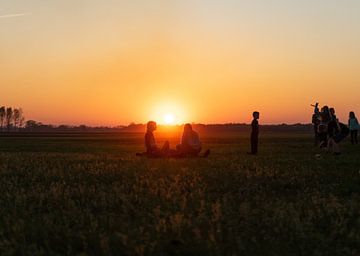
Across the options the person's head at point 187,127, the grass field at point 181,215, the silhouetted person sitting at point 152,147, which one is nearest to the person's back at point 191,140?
the person's head at point 187,127

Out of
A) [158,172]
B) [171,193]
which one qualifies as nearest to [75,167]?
[158,172]

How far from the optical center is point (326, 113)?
28.1 meters

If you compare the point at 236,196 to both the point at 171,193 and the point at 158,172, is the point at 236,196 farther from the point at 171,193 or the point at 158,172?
the point at 158,172

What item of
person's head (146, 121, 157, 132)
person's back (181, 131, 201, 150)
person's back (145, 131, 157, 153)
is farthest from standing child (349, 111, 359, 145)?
person's back (145, 131, 157, 153)

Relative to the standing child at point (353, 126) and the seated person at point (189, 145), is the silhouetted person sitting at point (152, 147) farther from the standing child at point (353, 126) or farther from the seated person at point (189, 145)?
the standing child at point (353, 126)

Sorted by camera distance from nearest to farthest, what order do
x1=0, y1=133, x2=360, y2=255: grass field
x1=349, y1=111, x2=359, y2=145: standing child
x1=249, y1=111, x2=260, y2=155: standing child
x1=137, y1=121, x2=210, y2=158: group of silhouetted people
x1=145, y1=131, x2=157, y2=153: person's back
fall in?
x1=0, y1=133, x2=360, y2=255: grass field, x1=137, y1=121, x2=210, y2=158: group of silhouetted people, x1=145, y1=131, x2=157, y2=153: person's back, x1=249, y1=111, x2=260, y2=155: standing child, x1=349, y1=111, x2=359, y2=145: standing child

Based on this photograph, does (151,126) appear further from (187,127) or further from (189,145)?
(189,145)

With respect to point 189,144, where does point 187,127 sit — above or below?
above

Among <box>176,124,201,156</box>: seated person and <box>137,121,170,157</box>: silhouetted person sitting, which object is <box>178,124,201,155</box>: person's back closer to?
<box>176,124,201,156</box>: seated person

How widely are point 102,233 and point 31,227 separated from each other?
4.01ft

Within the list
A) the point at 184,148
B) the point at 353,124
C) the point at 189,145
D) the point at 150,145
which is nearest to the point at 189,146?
the point at 189,145

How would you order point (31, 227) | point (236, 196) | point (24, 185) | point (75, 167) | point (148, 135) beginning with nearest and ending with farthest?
point (31, 227)
point (236, 196)
point (24, 185)
point (75, 167)
point (148, 135)

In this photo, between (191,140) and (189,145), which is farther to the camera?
(191,140)

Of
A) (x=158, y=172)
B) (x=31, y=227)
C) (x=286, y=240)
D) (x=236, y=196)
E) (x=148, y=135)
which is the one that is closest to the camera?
(x=286, y=240)
